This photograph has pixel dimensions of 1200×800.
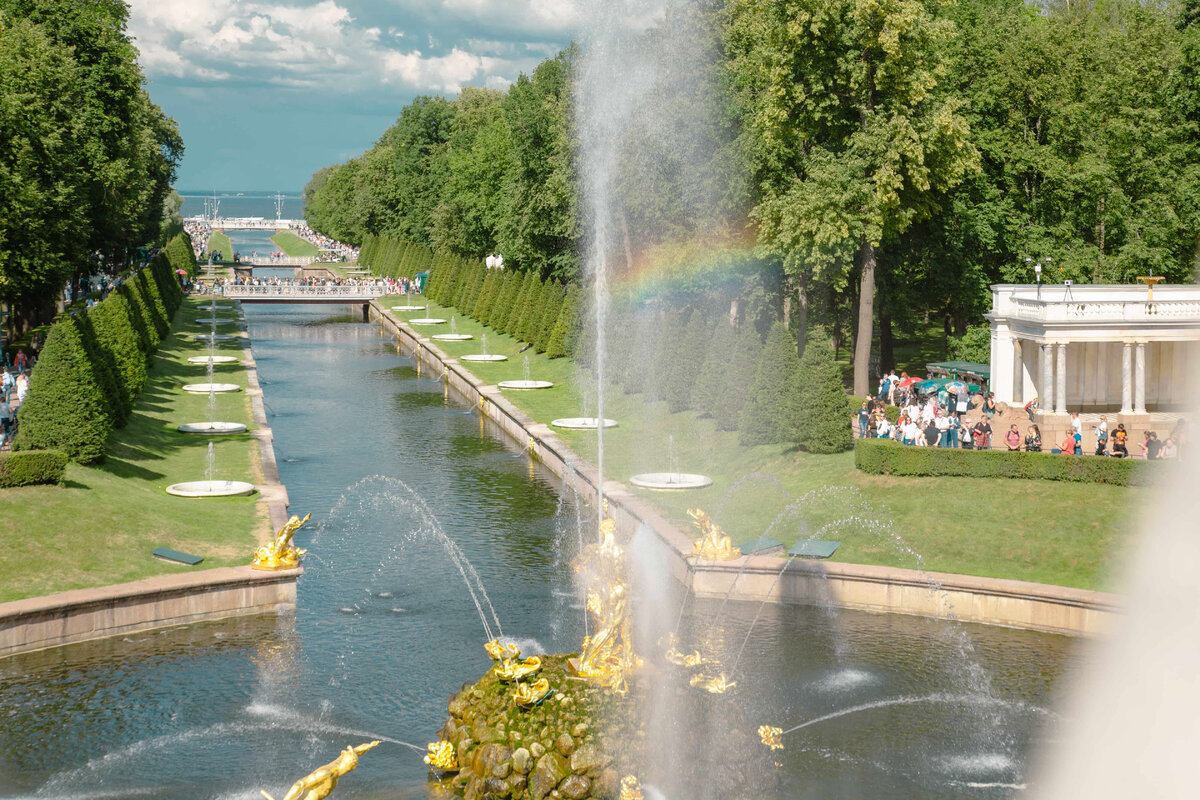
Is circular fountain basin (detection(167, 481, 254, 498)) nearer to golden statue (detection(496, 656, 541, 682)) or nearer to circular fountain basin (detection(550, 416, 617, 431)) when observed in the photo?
circular fountain basin (detection(550, 416, 617, 431))

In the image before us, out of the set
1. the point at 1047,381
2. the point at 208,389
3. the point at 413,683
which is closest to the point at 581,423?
the point at 1047,381

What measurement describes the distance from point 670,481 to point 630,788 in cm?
1979

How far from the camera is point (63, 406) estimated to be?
33.1 meters

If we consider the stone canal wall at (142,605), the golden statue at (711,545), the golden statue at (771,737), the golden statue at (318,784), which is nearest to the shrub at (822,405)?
the golden statue at (711,545)

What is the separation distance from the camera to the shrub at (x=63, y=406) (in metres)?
33.0

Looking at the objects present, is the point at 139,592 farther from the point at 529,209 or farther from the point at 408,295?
the point at 408,295

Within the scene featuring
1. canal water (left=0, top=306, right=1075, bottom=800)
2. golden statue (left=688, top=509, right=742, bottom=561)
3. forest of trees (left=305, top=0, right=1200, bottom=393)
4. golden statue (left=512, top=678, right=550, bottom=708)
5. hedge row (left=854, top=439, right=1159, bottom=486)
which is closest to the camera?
golden statue (left=512, top=678, right=550, bottom=708)

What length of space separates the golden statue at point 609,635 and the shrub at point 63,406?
750 inches

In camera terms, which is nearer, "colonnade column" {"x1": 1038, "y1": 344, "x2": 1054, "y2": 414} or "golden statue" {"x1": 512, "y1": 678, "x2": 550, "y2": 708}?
"golden statue" {"x1": 512, "y1": 678, "x2": 550, "y2": 708}

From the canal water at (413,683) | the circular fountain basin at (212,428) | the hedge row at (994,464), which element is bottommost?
the canal water at (413,683)

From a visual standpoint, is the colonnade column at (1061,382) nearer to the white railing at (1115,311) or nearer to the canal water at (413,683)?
the white railing at (1115,311)

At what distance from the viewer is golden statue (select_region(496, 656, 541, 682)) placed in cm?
1834

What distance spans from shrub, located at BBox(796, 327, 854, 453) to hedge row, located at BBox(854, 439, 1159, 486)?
2.23 metres

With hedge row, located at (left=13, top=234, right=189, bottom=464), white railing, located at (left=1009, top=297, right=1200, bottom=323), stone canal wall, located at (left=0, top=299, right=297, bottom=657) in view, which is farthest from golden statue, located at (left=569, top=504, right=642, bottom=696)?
white railing, located at (left=1009, top=297, right=1200, bottom=323)
